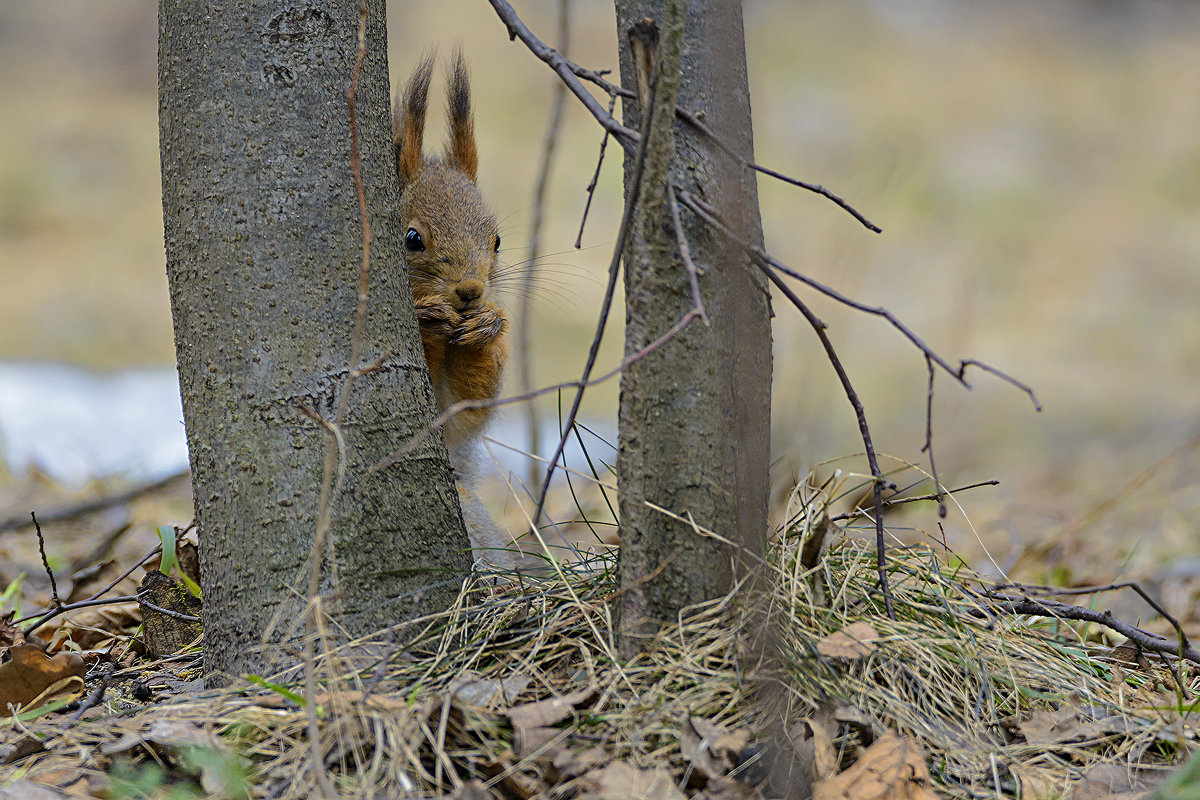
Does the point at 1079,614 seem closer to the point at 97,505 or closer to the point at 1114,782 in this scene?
the point at 1114,782

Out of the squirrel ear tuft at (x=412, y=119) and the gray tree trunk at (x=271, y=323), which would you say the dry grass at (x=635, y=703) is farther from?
the squirrel ear tuft at (x=412, y=119)

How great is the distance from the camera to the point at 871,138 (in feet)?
27.1

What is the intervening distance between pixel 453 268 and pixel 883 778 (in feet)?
4.76

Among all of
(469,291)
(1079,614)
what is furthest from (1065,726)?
(469,291)

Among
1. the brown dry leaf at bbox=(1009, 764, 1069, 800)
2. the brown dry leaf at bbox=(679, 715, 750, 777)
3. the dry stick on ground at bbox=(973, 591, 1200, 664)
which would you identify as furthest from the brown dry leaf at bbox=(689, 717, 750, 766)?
the dry stick on ground at bbox=(973, 591, 1200, 664)

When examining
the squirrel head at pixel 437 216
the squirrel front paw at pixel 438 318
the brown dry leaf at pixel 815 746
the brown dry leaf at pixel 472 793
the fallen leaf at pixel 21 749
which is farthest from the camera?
the squirrel head at pixel 437 216

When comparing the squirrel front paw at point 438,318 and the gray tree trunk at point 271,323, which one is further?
the squirrel front paw at point 438,318

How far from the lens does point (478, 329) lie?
209cm

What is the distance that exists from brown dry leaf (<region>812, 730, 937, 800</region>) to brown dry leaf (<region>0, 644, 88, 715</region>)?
43.5 inches

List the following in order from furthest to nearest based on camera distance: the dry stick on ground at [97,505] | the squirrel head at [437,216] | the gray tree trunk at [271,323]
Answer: the dry stick on ground at [97,505] → the squirrel head at [437,216] → the gray tree trunk at [271,323]

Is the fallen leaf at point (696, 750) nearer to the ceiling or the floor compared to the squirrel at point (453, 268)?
nearer to the floor

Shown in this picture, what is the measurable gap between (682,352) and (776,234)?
21.8 ft

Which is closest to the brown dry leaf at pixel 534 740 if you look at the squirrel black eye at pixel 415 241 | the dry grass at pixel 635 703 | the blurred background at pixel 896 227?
the dry grass at pixel 635 703

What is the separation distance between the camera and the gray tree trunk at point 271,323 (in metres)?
1.45
